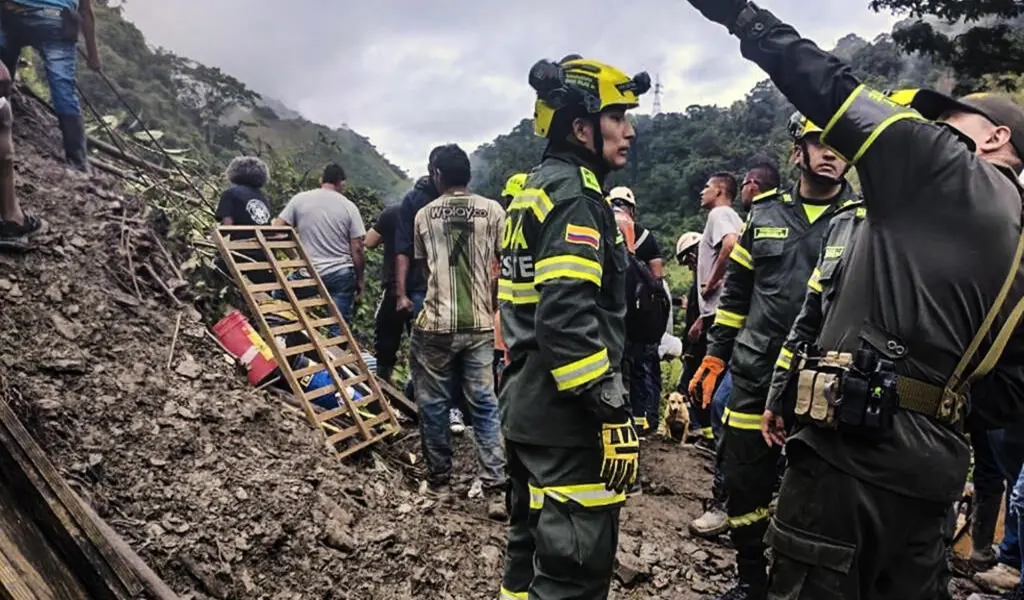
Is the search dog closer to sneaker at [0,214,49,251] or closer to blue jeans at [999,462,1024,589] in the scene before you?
blue jeans at [999,462,1024,589]

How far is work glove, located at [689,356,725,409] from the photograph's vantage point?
3197 mm

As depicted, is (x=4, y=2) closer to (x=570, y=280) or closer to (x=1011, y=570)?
(x=570, y=280)

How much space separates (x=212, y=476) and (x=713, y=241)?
350 centimetres

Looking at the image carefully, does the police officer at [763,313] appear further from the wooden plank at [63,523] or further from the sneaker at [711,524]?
the wooden plank at [63,523]

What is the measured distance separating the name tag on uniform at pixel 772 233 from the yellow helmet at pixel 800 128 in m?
0.41

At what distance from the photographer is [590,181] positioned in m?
2.31

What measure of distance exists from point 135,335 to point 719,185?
4056mm

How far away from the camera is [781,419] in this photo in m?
2.61

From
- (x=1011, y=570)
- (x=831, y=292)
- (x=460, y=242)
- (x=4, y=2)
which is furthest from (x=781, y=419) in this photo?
(x=4, y=2)

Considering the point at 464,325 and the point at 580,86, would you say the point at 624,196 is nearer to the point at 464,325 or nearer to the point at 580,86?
the point at 464,325

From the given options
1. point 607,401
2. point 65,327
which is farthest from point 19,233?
point 607,401

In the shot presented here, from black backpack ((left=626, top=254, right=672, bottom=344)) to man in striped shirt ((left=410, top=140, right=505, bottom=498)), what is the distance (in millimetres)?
1284

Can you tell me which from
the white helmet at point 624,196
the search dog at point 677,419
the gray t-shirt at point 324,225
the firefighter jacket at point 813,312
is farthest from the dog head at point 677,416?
the firefighter jacket at point 813,312

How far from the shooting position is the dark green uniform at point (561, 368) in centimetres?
215
